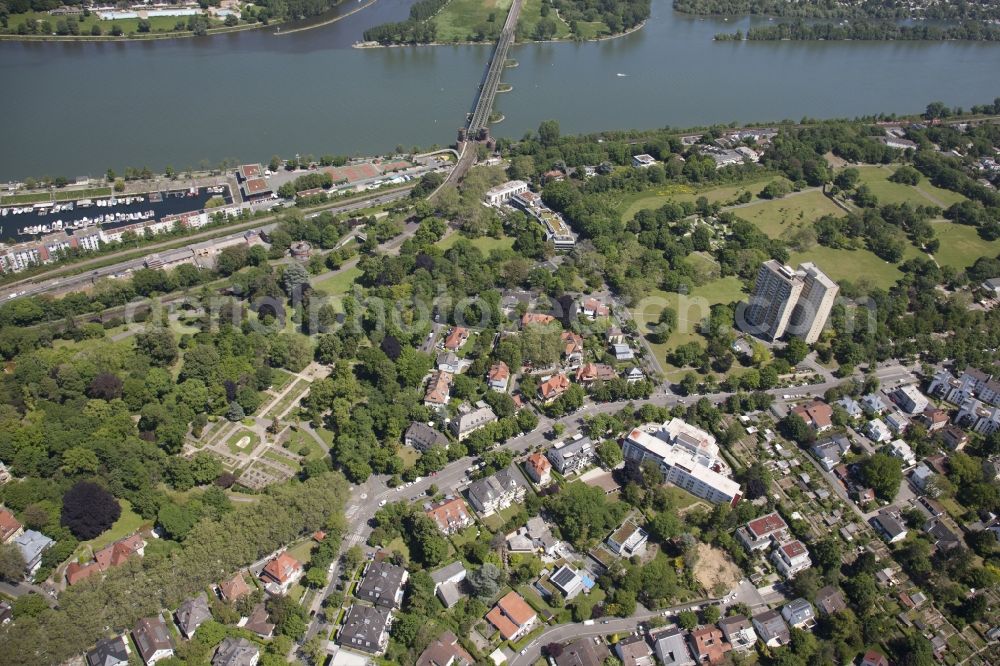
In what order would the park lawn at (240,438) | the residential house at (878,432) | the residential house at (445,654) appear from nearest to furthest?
the residential house at (445,654)
the park lawn at (240,438)
the residential house at (878,432)

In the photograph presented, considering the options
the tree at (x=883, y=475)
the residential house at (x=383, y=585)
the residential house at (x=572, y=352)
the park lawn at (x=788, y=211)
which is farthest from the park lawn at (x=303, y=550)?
the park lawn at (x=788, y=211)

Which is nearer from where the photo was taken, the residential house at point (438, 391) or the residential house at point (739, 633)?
the residential house at point (739, 633)

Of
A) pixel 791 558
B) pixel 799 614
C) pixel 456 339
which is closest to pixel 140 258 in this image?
pixel 456 339

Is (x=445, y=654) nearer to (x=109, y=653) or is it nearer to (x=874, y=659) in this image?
(x=109, y=653)

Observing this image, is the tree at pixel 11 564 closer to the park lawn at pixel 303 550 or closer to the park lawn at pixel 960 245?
the park lawn at pixel 303 550

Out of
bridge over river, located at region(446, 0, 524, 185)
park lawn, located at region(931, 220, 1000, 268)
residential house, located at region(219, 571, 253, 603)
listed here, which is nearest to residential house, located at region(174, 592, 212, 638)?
residential house, located at region(219, 571, 253, 603)

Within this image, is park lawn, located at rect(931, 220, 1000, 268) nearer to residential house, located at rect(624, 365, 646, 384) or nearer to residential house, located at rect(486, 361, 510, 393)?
residential house, located at rect(624, 365, 646, 384)
